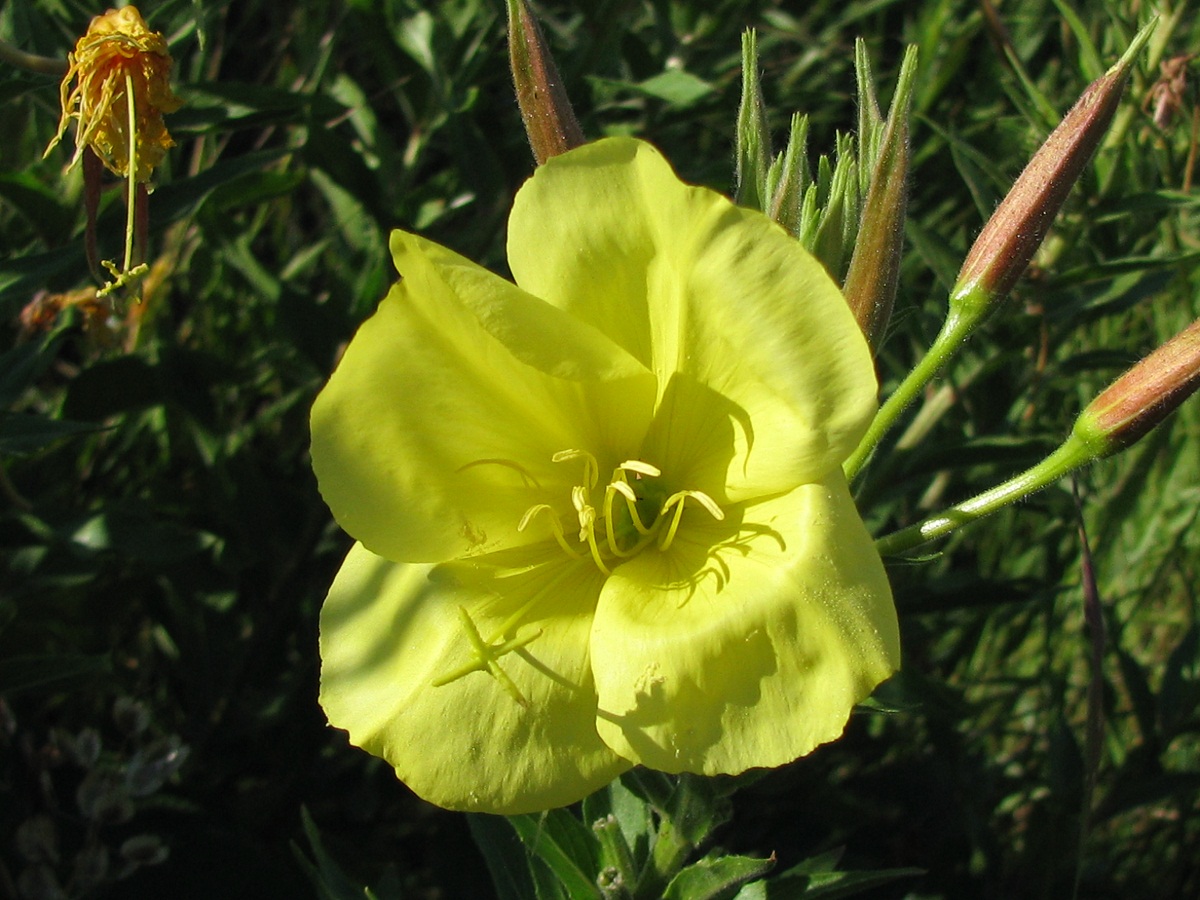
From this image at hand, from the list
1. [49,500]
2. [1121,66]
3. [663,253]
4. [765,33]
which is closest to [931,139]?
[765,33]

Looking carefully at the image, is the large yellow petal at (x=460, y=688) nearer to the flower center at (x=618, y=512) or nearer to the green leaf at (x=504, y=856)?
the flower center at (x=618, y=512)

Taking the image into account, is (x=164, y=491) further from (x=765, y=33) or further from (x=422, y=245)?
(x=765, y=33)

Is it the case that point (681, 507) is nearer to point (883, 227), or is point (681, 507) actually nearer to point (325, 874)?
point (883, 227)

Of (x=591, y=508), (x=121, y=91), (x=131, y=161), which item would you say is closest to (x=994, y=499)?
(x=591, y=508)

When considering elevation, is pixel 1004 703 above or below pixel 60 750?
below

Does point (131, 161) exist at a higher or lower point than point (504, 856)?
higher

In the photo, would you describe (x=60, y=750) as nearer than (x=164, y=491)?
Yes

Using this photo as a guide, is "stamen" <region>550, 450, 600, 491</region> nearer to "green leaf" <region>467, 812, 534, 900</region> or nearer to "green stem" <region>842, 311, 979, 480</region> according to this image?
"green stem" <region>842, 311, 979, 480</region>
